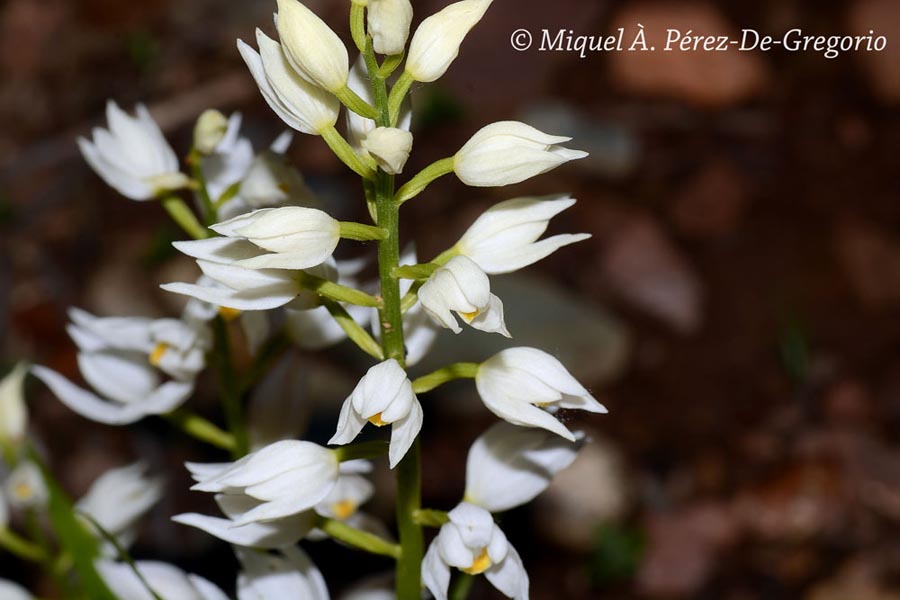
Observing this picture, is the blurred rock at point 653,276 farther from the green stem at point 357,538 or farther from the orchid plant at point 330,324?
the green stem at point 357,538

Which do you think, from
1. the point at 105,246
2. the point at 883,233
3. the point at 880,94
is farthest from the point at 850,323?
the point at 105,246

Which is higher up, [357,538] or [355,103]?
[355,103]

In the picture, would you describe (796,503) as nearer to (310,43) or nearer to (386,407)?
(386,407)

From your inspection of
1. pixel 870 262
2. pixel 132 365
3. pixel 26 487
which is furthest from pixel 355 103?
pixel 870 262

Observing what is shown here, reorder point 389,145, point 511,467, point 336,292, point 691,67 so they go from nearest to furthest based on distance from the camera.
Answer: point 389,145
point 336,292
point 511,467
point 691,67

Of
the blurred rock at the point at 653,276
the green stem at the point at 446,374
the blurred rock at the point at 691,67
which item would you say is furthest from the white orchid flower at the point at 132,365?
the blurred rock at the point at 691,67

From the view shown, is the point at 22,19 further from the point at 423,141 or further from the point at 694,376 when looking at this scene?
the point at 694,376

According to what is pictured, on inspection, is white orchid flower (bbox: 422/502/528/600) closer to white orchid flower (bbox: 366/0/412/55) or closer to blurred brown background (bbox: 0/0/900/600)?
white orchid flower (bbox: 366/0/412/55)
